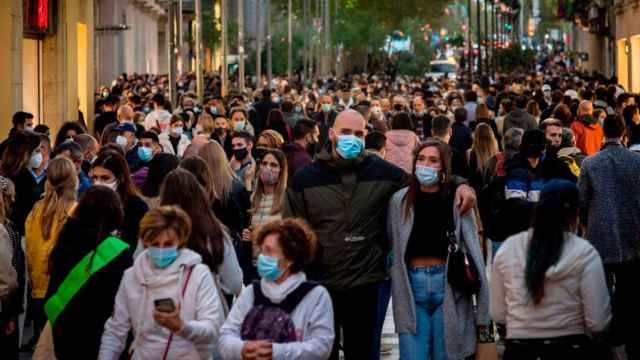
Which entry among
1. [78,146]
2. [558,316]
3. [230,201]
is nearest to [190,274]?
[558,316]

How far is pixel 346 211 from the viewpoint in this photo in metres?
10.1

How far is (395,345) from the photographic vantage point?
13984 millimetres

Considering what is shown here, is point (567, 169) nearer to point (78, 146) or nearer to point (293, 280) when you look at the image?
point (78, 146)

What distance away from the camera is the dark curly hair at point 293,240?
8055 millimetres

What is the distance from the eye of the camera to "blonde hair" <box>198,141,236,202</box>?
12.8 m

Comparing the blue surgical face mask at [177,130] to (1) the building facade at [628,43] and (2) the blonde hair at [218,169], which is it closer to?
(2) the blonde hair at [218,169]

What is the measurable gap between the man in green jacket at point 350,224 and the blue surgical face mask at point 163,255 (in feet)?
5.91

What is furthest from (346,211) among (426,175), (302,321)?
(302,321)

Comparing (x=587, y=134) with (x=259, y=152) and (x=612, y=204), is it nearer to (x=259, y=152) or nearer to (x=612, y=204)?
(x=259, y=152)

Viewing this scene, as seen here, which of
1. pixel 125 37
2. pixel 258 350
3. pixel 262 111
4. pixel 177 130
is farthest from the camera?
pixel 125 37

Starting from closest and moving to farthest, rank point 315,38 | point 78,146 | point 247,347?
point 247,347 → point 78,146 → point 315,38

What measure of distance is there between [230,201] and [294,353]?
15.8ft

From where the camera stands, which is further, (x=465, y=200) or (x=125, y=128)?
(x=125, y=128)

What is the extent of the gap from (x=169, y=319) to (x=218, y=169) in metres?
5.23
